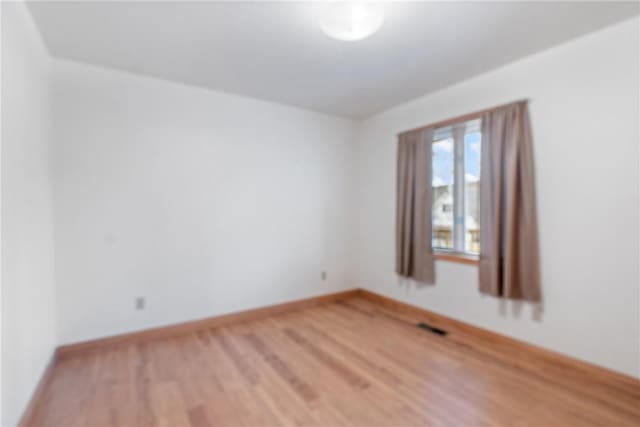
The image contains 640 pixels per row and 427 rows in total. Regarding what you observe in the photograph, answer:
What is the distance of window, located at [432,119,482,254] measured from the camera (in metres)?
3.12

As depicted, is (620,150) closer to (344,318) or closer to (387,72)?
(387,72)

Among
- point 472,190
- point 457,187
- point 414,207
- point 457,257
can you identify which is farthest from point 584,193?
point 414,207

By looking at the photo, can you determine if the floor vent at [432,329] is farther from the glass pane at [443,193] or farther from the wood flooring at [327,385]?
the glass pane at [443,193]

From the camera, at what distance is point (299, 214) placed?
3957mm

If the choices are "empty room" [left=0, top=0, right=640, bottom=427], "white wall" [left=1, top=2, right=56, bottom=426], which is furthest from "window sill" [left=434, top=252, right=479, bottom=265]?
"white wall" [left=1, top=2, right=56, bottom=426]

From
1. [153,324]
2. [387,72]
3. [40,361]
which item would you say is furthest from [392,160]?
[40,361]

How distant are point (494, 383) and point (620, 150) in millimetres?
1912

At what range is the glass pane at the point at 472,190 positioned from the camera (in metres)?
3.08

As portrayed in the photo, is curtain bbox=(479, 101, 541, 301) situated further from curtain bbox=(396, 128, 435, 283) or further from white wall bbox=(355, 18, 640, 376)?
curtain bbox=(396, 128, 435, 283)

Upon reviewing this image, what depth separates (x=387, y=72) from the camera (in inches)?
114

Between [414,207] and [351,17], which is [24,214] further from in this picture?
[414,207]

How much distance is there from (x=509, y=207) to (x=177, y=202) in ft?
10.4

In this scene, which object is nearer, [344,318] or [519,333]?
[519,333]

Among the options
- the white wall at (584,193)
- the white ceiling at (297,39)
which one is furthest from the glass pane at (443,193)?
the white ceiling at (297,39)
